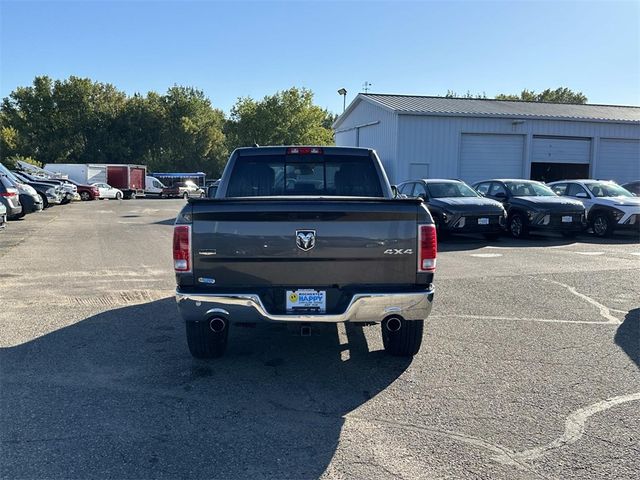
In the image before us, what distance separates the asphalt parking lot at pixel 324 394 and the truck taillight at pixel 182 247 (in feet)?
3.23

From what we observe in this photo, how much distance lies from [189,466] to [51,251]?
33.4 feet

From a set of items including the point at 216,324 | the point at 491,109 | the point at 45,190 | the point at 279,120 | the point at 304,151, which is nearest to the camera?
the point at 216,324

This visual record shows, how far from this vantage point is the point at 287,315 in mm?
4117

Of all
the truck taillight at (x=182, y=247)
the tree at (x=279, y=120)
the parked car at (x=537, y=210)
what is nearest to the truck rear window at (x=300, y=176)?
the truck taillight at (x=182, y=247)

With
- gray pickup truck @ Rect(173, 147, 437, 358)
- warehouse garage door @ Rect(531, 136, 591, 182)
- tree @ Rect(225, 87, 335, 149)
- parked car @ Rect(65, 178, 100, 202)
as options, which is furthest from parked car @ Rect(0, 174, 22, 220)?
tree @ Rect(225, 87, 335, 149)

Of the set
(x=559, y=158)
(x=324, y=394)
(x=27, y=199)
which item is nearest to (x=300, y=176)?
(x=324, y=394)

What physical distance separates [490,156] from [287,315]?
74.9ft

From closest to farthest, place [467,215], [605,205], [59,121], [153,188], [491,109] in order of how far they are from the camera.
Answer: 1. [467,215]
2. [605,205]
3. [491,109]
4. [153,188]
5. [59,121]

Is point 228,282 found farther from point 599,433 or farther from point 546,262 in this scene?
point 546,262

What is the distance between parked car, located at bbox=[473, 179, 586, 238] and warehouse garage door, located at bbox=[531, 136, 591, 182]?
11263 millimetres

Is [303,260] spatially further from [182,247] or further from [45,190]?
[45,190]

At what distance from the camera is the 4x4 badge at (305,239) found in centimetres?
410

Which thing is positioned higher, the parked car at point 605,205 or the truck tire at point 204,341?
the parked car at point 605,205

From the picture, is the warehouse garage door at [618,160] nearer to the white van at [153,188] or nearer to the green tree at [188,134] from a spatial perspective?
the white van at [153,188]
